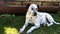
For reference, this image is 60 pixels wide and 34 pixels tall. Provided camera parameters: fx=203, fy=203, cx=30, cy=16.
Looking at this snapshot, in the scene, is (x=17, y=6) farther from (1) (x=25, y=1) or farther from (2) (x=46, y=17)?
(2) (x=46, y=17)

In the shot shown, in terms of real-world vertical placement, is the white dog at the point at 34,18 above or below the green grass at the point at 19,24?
above

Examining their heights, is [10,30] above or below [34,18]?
below

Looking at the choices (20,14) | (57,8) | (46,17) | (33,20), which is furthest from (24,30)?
(57,8)

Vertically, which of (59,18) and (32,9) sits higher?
(32,9)

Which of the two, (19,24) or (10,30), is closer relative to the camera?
(10,30)

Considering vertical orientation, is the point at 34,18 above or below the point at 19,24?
above

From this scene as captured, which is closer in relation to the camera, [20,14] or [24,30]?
[24,30]

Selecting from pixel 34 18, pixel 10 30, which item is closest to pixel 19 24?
pixel 10 30

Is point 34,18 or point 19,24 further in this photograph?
point 19,24

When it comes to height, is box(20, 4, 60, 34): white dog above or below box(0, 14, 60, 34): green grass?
above

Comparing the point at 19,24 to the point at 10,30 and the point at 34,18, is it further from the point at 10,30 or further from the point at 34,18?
the point at 34,18

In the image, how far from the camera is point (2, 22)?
5328 millimetres

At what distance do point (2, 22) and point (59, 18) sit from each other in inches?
63.7

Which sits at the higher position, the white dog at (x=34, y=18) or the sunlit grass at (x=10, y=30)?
the white dog at (x=34, y=18)
